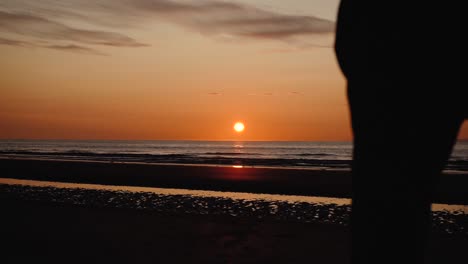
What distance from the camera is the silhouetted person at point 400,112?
128 cm

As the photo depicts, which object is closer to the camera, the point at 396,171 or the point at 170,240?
the point at 396,171

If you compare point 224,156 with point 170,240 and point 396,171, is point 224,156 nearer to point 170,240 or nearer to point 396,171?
point 170,240

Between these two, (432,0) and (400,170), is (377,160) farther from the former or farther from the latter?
(432,0)

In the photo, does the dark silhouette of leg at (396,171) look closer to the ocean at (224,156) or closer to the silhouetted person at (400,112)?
the silhouetted person at (400,112)

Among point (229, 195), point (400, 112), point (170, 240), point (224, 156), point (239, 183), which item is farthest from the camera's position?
point (224, 156)

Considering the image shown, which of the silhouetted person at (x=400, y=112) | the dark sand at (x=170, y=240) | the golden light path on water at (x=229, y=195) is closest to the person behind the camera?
the silhouetted person at (x=400, y=112)

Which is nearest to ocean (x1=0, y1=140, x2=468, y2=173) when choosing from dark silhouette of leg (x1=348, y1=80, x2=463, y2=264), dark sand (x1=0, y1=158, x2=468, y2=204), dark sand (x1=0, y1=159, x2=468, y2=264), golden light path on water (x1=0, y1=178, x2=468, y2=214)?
dark sand (x1=0, y1=158, x2=468, y2=204)

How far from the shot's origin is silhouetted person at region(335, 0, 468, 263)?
1.28 meters

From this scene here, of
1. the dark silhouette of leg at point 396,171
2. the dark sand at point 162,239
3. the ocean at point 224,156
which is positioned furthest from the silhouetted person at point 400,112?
the ocean at point 224,156

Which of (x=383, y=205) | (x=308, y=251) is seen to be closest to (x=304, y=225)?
(x=308, y=251)

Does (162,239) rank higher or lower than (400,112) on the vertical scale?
lower

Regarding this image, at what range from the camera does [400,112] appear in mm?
1285

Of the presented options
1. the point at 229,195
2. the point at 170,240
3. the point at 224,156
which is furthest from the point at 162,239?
the point at 224,156

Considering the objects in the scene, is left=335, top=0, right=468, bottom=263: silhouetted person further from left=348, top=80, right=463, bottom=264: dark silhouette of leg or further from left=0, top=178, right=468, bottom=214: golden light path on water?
left=0, top=178, right=468, bottom=214: golden light path on water
